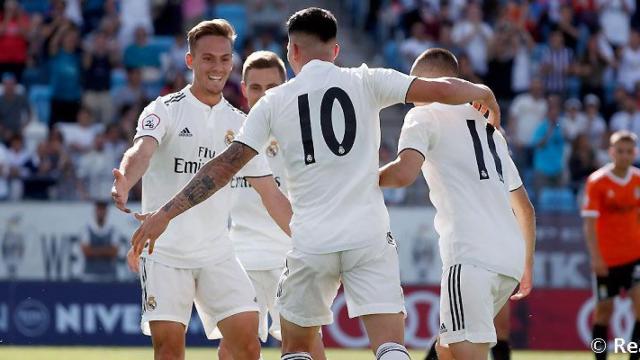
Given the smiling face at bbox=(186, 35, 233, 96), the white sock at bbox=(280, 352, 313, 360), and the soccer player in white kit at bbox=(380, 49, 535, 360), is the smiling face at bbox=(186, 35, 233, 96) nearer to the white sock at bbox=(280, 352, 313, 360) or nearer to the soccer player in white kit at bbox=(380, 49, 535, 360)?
the soccer player in white kit at bbox=(380, 49, 535, 360)

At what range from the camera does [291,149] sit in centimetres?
747

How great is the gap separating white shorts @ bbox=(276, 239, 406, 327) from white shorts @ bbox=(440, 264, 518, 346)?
0.55m

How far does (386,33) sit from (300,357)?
16.2m

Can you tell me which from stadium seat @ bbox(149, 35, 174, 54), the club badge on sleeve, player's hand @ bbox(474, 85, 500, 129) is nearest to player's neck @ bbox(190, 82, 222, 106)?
the club badge on sleeve

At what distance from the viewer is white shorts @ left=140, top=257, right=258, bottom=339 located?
8.42m

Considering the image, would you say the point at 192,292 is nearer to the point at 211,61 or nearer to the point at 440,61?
the point at 211,61

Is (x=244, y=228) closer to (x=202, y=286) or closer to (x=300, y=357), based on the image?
(x=202, y=286)

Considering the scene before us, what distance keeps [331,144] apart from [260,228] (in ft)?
9.71

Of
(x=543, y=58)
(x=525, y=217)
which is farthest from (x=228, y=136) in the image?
(x=543, y=58)

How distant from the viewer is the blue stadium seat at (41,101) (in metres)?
20.9

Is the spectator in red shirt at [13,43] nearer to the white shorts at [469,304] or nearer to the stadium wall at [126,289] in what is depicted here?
the stadium wall at [126,289]

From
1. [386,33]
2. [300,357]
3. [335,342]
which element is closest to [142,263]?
[300,357]

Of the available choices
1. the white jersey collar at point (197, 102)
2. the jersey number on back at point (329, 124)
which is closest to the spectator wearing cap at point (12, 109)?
the white jersey collar at point (197, 102)

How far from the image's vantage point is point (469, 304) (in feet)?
25.9
